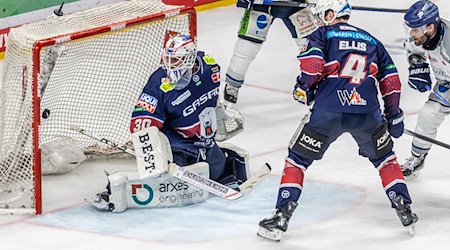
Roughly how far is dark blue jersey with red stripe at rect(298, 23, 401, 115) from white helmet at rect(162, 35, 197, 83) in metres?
0.58

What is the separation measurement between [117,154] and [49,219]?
0.85m

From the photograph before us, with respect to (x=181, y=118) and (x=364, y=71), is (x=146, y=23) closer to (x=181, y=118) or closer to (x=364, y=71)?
(x=181, y=118)

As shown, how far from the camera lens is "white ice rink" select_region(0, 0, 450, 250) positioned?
18.0 ft

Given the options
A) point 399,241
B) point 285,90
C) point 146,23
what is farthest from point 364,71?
point 285,90

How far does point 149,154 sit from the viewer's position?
5605 millimetres

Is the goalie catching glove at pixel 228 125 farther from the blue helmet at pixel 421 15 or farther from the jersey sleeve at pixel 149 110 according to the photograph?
the blue helmet at pixel 421 15

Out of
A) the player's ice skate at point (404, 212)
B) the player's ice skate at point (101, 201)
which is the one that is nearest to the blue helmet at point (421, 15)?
the player's ice skate at point (404, 212)

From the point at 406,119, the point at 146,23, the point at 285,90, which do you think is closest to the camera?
the point at 146,23

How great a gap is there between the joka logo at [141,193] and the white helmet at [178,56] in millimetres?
487

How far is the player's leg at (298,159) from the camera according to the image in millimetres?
5383

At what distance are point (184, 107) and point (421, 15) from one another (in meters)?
1.09

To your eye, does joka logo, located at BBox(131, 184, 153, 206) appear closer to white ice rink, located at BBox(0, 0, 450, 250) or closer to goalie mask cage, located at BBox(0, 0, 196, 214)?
white ice rink, located at BBox(0, 0, 450, 250)

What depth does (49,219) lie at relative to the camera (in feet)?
18.9

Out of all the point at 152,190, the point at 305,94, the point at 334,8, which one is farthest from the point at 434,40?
the point at 152,190
